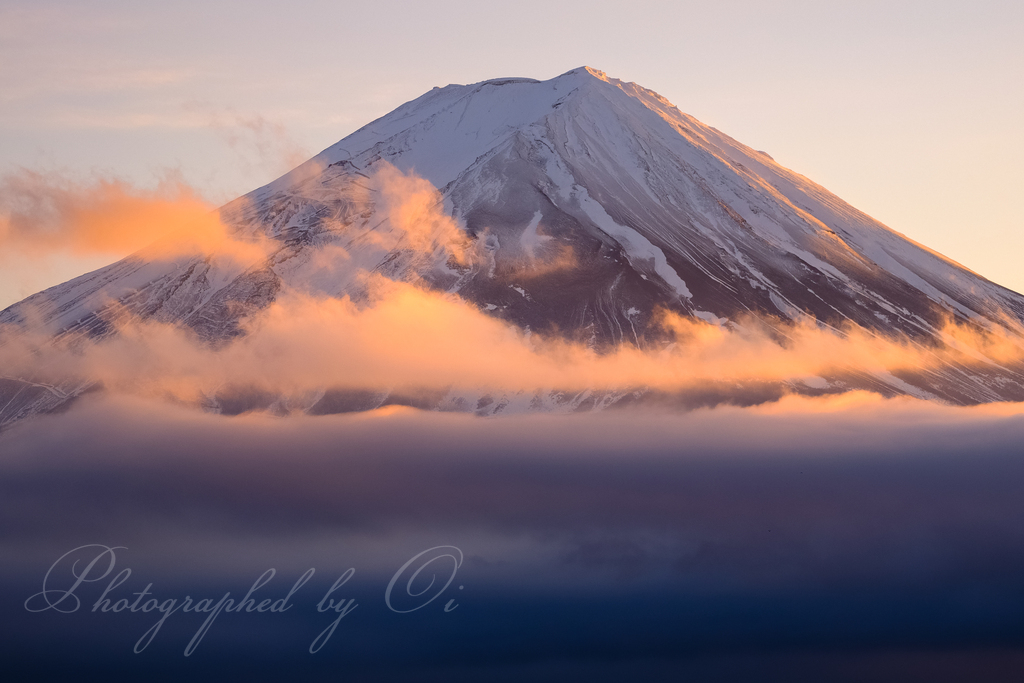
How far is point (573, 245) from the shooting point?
432ft

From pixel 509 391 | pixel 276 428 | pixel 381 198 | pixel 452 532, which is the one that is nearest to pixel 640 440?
pixel 509 391

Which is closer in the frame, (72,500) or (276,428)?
(276,428)

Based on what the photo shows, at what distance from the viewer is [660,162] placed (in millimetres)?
149875

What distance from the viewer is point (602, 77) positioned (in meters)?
163

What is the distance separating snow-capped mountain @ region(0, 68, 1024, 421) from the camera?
129125 mm

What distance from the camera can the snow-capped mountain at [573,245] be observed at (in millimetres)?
129125

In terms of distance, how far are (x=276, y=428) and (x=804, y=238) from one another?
70.7m

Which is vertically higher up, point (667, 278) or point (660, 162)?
point (660, 162)

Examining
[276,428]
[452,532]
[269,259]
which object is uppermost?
[269,259]

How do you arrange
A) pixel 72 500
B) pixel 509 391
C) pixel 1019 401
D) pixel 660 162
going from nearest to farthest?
pixel 509 391, pixel 1019 401, pixel 72 500, pixel 660 162

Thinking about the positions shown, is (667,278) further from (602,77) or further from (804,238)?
(602,77)

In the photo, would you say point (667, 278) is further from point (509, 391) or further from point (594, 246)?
point (509, 391)

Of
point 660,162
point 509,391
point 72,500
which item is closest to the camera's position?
point 509,391

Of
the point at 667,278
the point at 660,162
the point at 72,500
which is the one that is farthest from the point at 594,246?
the point at 72,500
